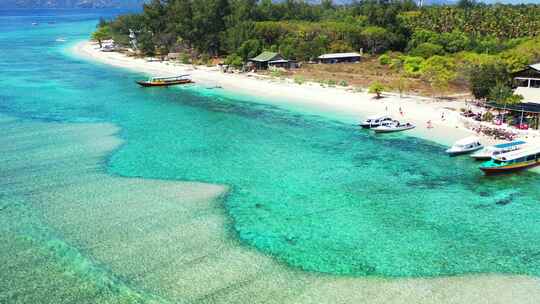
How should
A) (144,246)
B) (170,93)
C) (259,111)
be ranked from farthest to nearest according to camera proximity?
1. (170,93)
2. (259,111)
3. (144,246)

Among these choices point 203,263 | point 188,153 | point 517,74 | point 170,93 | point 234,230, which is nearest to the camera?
point 203,263

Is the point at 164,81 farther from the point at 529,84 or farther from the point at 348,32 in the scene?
the point at 529,84

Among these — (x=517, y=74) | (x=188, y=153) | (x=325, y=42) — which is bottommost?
(x=188, y=153)

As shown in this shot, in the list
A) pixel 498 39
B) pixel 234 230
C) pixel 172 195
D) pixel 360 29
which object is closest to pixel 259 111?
pixel 172 195

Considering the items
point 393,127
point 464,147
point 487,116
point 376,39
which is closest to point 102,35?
point 376,39

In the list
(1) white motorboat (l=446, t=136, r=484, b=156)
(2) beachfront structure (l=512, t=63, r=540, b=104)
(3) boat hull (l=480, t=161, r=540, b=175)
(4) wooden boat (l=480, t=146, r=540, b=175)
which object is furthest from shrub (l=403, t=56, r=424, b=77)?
(3) boat hull (l=480, t=161, r=540, b=175)

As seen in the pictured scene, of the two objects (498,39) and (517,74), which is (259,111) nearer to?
(517,74)

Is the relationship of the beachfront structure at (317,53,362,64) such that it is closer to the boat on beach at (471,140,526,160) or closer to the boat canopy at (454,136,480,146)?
the boat canopy at (454,136,480,146)
